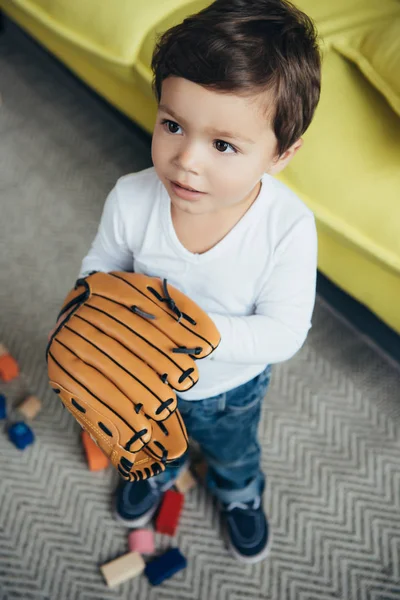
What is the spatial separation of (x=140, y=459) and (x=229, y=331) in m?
0.23

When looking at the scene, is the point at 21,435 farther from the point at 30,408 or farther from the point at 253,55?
the point at 253,55

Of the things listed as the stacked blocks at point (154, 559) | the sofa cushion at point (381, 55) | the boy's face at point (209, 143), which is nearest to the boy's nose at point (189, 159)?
the boy's face at point (209, 143)

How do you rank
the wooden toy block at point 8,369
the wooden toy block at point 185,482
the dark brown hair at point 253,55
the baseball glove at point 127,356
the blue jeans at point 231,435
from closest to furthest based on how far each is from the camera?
the dark brown hair at point 253,55
the baseball glove at point 127,356
the blue jeans at point 231,435
the wooden toy block at point 185,482
the wooden toy block at point 8,369

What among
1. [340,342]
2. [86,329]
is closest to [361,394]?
[340,342]

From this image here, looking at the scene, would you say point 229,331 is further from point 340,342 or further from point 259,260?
point 340,342

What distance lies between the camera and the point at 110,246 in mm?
757

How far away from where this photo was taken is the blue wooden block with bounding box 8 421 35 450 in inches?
40.1

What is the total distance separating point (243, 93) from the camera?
514mm

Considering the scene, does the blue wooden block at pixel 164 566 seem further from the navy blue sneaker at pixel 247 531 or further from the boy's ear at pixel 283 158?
the boy's ear at pixel 283 158

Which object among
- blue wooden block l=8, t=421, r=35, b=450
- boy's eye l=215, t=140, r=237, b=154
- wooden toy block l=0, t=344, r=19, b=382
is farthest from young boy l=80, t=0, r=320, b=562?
wooden toy block l=0, t=344, r=19, b=382

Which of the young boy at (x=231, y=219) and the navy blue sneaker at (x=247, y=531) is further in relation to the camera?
the navy blue sneaker at (x=247, y=531)

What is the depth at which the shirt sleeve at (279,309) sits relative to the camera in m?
0.66

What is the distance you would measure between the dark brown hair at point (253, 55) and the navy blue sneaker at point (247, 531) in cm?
66

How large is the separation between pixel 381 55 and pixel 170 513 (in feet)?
3.09
